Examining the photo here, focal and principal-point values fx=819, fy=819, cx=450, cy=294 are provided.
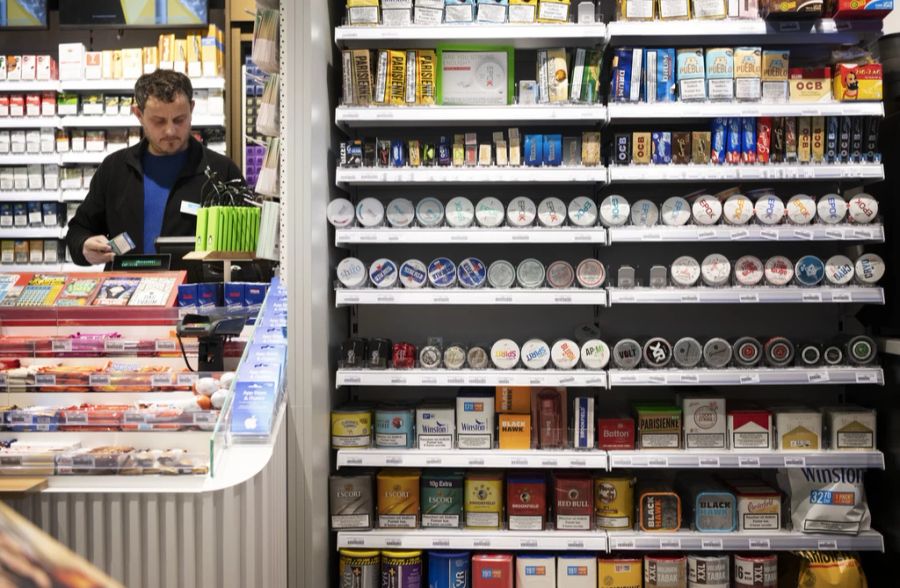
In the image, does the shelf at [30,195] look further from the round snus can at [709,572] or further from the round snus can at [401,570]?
the round snus can at [709,572]

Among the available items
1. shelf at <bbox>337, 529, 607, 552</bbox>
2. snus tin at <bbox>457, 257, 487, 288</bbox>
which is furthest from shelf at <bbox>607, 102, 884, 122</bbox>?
shelf at <bbox>337, 529, 607, 552</bbox>

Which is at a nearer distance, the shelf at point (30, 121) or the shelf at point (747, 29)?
the shelf at point (747, 29)

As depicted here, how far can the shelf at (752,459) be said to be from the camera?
3.53 metres

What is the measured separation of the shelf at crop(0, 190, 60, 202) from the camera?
615cm

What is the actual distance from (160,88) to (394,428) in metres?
1.92

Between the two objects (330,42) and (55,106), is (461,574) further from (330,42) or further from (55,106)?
(55,106)

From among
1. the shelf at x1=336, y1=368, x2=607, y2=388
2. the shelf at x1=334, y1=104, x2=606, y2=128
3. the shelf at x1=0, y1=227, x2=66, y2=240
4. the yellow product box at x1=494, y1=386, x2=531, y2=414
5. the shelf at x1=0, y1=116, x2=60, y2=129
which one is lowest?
the yellow product box at x1=494, y1=386, x2=531, y2=414

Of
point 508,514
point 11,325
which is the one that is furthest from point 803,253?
point 11,325

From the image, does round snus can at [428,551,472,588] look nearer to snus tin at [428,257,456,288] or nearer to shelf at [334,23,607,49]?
snus tin at [428,257,456,288]

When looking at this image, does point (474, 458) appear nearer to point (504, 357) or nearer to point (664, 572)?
point (504, 357)

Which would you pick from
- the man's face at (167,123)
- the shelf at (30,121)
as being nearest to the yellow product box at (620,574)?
the man's face at (167,123)

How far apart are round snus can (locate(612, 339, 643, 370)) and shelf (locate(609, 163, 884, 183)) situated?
0.72 m

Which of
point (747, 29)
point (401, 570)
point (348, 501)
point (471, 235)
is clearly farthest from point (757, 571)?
point (747, 29)

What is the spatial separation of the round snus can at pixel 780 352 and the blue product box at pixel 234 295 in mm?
2258
